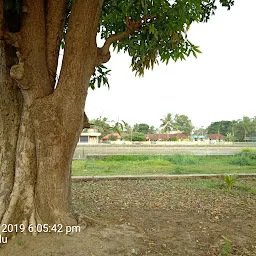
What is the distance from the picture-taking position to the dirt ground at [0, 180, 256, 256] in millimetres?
2992

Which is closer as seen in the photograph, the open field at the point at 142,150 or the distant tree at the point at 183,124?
the open field at the point at 142,150

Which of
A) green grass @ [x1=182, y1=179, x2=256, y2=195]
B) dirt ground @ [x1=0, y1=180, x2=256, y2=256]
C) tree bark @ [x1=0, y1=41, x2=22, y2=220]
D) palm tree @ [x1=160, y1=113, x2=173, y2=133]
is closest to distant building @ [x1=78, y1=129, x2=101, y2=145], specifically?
palm tree @ [x1=160, y1=113, x2=173, y2=133]

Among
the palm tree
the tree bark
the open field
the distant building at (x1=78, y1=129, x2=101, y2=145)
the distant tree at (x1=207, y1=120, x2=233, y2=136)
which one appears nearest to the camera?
the tree bark

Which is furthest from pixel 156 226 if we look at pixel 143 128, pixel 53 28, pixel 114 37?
pixel 143 128

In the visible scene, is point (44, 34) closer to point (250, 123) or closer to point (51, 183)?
point (51, 183)

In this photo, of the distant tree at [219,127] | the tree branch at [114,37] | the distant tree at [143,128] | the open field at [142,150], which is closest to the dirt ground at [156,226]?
the tree branch at [114,37]

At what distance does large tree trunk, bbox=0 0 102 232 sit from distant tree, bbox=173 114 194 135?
193 ft

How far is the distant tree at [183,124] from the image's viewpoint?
201 ft

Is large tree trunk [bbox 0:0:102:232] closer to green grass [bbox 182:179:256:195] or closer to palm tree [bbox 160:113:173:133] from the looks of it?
green grass [bbox 182:179:256:195]

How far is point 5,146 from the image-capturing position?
127 inches

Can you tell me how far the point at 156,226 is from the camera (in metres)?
3.71

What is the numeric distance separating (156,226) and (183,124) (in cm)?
5885

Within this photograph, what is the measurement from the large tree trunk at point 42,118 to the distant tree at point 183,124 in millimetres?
58909

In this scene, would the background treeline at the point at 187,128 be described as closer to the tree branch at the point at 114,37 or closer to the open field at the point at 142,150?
the open field at the point at 142,150
